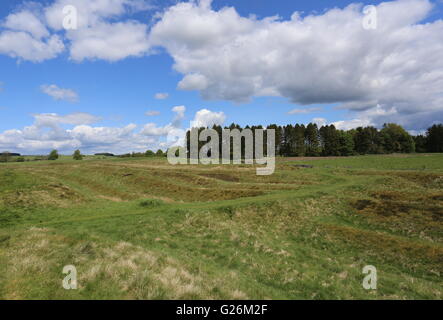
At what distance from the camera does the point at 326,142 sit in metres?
134

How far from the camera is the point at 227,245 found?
20125 mm

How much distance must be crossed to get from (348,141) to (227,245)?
129 m

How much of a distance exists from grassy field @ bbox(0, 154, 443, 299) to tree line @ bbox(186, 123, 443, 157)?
93700 mm

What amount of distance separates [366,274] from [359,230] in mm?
8397

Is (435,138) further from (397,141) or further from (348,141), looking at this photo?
(348,141)

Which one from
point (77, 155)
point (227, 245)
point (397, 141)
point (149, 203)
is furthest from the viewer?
point (77, 155)

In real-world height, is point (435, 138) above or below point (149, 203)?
above

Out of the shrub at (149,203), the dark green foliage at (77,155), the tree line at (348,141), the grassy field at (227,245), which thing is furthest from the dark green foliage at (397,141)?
the dark green foliage at (77,155)

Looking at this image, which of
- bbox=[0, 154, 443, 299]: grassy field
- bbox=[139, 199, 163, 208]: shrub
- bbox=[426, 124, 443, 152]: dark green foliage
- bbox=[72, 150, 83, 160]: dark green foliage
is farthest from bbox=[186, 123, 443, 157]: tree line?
bbox=[139, 199, 163, 208]: shrub

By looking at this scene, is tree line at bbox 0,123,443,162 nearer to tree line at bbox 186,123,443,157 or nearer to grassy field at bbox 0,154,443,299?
tree line at bbox 186,123,443,157

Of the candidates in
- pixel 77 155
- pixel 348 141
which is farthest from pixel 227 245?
pixel 77 155

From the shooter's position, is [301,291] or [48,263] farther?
[301,291]

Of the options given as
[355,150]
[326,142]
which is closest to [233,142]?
[326,142]
